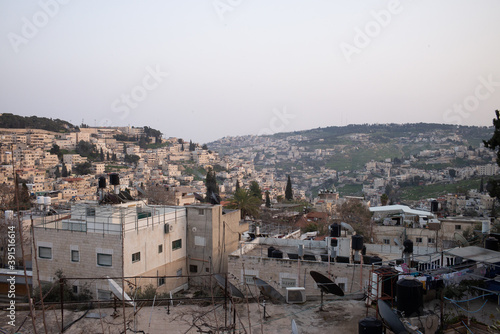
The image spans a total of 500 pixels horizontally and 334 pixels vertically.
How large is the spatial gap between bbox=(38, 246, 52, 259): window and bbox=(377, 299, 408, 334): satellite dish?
38.9ft

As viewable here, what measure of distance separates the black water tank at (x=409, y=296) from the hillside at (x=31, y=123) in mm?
120646

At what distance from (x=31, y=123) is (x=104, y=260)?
117435 mm

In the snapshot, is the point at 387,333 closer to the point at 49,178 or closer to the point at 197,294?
the point at 197,294

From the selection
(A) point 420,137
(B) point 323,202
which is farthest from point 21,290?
(A) point 420,137

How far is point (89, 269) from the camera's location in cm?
1295

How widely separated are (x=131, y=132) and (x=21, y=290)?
15529 cm

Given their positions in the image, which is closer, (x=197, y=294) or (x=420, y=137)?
(x=197, y=294)

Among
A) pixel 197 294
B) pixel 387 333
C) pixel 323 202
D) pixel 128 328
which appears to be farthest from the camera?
pixel 323 202

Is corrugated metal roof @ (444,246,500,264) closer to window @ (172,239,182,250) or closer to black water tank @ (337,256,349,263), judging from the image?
black water tank @ (337,256,349,263)

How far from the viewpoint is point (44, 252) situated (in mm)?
13680

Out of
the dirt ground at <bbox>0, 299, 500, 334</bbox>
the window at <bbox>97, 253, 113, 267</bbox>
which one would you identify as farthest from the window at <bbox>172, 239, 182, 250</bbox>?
the dirt ground at <bbox>0, 299, 500, 334</bbox>

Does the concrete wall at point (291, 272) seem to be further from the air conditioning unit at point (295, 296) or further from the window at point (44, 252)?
the window at point (44, 252)

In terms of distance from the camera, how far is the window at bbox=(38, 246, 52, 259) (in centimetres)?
1359

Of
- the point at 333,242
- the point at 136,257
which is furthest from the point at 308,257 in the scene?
the point at 136,257
